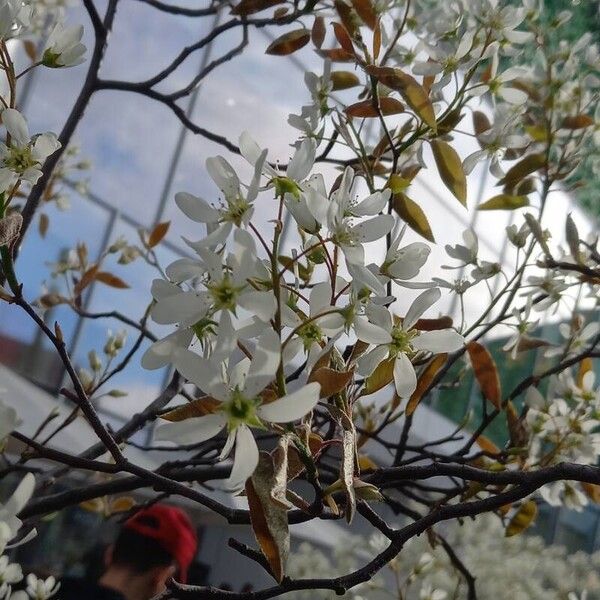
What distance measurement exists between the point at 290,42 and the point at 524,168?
22 centimetres

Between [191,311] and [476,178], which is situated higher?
[476,178]

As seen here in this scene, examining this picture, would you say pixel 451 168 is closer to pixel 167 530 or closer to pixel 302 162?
pixel 302 162

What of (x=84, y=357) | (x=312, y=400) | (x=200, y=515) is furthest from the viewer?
(x=200, y=515)

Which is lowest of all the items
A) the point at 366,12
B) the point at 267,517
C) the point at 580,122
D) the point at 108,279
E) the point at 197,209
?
the point at 267,517

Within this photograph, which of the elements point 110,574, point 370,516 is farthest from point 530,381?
point 110,574

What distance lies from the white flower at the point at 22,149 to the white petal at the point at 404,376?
177 mm

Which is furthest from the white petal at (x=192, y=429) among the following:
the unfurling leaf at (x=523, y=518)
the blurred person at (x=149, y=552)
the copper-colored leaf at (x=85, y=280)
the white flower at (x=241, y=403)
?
the blurred person at (x=149, y=552)

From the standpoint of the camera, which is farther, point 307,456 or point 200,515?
point 200,515

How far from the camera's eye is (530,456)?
2.13ft

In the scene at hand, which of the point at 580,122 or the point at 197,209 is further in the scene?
the point at 580,122

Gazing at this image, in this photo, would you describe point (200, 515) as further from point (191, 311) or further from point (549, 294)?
point (191, 311)

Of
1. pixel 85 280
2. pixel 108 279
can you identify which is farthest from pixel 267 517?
pixel 108 279

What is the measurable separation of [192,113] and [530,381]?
2729mm

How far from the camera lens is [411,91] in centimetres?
44
